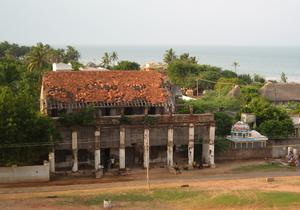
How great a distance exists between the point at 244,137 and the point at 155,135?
35.1 ft

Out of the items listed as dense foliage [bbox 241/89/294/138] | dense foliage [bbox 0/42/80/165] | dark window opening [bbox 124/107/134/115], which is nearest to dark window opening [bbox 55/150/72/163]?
dense foliage [bbox 0/42/80/165]

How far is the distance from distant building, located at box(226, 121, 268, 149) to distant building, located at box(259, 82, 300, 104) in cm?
3236

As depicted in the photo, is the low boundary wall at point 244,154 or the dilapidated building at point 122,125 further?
the low boundary wall at point 244,154

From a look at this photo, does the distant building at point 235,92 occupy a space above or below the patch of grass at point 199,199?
above

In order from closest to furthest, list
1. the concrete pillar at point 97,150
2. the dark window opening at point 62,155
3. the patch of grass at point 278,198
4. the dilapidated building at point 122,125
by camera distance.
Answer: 1. the patch of grass at point 278,198
2. the concrete pillar at point 97,150
3. the dilapidated building at point 122,125
4. the dark window opening at point 62,155

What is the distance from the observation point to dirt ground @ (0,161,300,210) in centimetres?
3709

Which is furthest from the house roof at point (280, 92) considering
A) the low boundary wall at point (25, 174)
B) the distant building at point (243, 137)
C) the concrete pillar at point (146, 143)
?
the low boundary wall at point (25, 174)

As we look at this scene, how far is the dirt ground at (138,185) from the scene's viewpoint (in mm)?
37094

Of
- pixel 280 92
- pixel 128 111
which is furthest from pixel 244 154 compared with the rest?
pixel 280 92

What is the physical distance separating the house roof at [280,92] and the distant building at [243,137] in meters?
32.8

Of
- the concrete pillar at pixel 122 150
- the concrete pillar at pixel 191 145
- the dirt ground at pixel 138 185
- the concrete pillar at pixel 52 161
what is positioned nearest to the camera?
the dirt ground at pixel 138 185

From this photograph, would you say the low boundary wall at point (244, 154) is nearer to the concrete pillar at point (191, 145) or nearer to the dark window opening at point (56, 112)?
the concrete pillar at point (191, 145)

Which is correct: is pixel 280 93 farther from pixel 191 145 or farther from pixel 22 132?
pixel 22 132

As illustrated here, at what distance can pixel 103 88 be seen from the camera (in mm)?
49375
